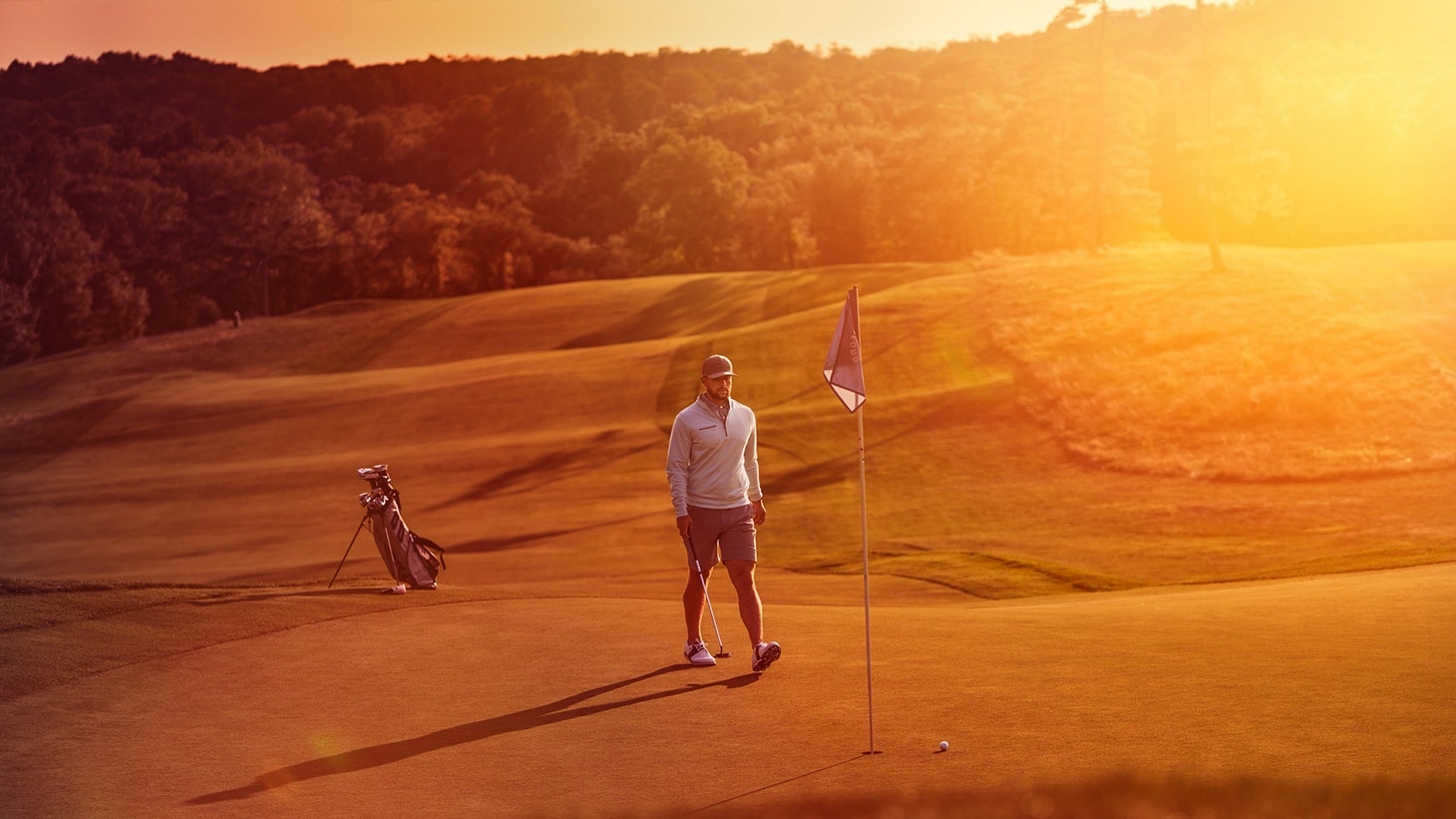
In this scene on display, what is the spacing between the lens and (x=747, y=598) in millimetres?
11992

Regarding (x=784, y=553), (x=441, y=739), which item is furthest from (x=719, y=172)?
(x=441, y=739)

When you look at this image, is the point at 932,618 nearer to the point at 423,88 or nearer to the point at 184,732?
the point at 184,732

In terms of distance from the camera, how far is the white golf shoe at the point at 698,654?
473 inches

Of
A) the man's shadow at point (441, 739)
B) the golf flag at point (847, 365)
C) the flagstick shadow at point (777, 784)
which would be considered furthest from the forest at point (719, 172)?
the flagstick shadow at point (777, 784)

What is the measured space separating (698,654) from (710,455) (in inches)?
65.3

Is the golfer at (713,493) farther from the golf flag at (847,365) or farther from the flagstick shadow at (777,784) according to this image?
the flagstick shadow at (777,784)

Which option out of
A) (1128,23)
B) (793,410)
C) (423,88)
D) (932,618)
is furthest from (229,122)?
(932,618)

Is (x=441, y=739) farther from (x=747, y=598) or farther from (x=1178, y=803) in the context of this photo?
(x=1178, y=803)

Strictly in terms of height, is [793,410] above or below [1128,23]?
below

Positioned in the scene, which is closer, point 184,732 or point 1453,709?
point 1453,709

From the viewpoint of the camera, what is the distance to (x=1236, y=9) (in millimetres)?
134250

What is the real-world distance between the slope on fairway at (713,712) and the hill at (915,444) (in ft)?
27.1

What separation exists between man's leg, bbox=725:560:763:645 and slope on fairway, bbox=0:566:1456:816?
0.38 m

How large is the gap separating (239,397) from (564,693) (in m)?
54.5
